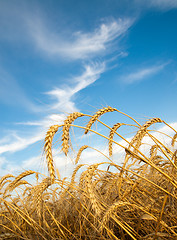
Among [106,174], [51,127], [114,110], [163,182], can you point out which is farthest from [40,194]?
[163,182]

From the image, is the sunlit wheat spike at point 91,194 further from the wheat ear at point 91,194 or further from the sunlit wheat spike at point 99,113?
the sunlit wheat spike at point 99,113

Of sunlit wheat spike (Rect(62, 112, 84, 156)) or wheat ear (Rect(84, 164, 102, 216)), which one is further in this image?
sunlit wheat spike (Rect(62, 112, 84, 156))

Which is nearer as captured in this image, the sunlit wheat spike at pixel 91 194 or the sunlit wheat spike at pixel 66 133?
the sunlit wheat spike at pixel 91 194

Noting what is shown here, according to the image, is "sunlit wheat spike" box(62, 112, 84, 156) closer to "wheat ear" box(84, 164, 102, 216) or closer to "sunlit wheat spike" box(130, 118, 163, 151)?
"wheat ear" box(84, 164, 102, 216)

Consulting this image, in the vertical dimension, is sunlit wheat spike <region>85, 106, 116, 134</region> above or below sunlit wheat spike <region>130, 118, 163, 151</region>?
above

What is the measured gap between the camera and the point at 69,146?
8.35 ft

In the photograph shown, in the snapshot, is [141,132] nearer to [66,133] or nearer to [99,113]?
[99,113]

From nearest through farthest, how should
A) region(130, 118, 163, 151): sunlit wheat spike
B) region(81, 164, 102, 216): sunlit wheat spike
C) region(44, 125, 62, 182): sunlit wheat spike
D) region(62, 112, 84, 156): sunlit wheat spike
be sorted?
region(81, 164, 102, 216): sunlit wheat spike → region(44, 125, 62, 182): sunlit wheat spike → region(62, 112, 84, 156): sunlit wheat spike → region(130, 118, 163, 151): sunlit wheat spike

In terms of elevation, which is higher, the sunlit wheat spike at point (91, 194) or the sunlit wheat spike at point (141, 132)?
the sunlit wheat spike at point (141, 132)

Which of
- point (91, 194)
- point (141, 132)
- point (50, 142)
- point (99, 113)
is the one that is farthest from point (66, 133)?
point (141, 132)

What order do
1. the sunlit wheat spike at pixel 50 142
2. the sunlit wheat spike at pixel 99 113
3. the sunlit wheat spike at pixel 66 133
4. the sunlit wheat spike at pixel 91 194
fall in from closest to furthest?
the sunlit wheat spike at pixel 91 194 < the sunlit wheat spike at pixel 50 142 < the sunlit wheat spike at pixel 66 133 < the sunlit wheat spike at pixel 99 113

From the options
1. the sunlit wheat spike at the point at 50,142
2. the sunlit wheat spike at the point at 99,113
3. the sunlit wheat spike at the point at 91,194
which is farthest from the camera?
the sunlit wheat spike at the point at 99,113

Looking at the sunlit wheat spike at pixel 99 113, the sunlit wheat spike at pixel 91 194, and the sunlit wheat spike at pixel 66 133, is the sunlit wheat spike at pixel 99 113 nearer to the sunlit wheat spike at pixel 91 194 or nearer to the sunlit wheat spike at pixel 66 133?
the sunlit wheat spike at pixel 66 133

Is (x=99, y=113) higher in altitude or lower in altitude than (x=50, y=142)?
higher
